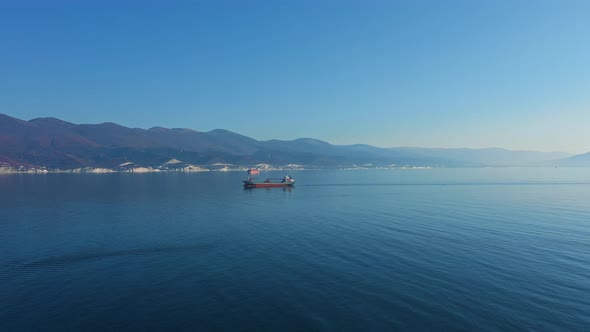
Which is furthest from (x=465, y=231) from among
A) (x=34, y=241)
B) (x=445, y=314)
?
(x=34, y=241)

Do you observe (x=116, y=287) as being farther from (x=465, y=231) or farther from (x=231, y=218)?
(x=465, y=231)

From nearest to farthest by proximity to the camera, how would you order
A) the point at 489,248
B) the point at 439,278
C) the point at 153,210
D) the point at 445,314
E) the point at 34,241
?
the point at 445,314, the point at 439,278, the point at 489,248, the point at 34,241, the point at 153,210

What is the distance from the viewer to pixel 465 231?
5328cm

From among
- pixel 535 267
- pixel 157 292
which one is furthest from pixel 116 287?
pixel 535 267

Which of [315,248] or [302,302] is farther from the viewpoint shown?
[315,248]

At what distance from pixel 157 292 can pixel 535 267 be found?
4048 cm

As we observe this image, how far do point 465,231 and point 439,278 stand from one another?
26.5m

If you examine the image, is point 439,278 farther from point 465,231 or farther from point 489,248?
point 465,231

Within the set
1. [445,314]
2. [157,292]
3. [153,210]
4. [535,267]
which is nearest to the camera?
[445,314]

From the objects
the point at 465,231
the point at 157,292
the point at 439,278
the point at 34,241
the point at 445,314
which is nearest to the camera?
the point at 445,314

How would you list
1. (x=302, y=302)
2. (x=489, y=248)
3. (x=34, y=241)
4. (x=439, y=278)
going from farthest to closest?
(x=34, y=241), (x=489, y=248), (x=439, y=278), (x=302, y=302)

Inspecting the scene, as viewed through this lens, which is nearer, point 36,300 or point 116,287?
point 36,300

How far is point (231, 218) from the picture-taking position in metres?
68.8

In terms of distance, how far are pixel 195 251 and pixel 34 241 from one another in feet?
89.2
